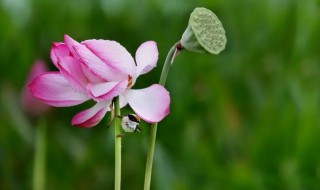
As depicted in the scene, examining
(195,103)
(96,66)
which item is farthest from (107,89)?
(195,103)

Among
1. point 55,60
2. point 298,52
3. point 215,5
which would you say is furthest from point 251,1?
point 55,60

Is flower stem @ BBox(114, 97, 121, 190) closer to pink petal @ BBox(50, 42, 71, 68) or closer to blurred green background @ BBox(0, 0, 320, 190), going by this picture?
pink petal @ BBox(50, 42, 71, 68)

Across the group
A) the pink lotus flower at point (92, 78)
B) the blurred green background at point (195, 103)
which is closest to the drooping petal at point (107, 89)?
the pink lotus flower at point (92, 78)

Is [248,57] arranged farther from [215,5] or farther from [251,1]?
[251,1]

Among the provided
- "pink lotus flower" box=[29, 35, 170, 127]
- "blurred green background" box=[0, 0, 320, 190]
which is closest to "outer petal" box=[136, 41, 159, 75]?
"pink lotus flower" box=[29, 35, 170, 127]

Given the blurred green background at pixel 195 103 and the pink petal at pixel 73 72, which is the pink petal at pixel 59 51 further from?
the blurred green background at pixel 195 103

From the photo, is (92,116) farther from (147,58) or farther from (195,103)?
(195,103)

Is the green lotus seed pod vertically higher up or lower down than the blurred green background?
higher up
